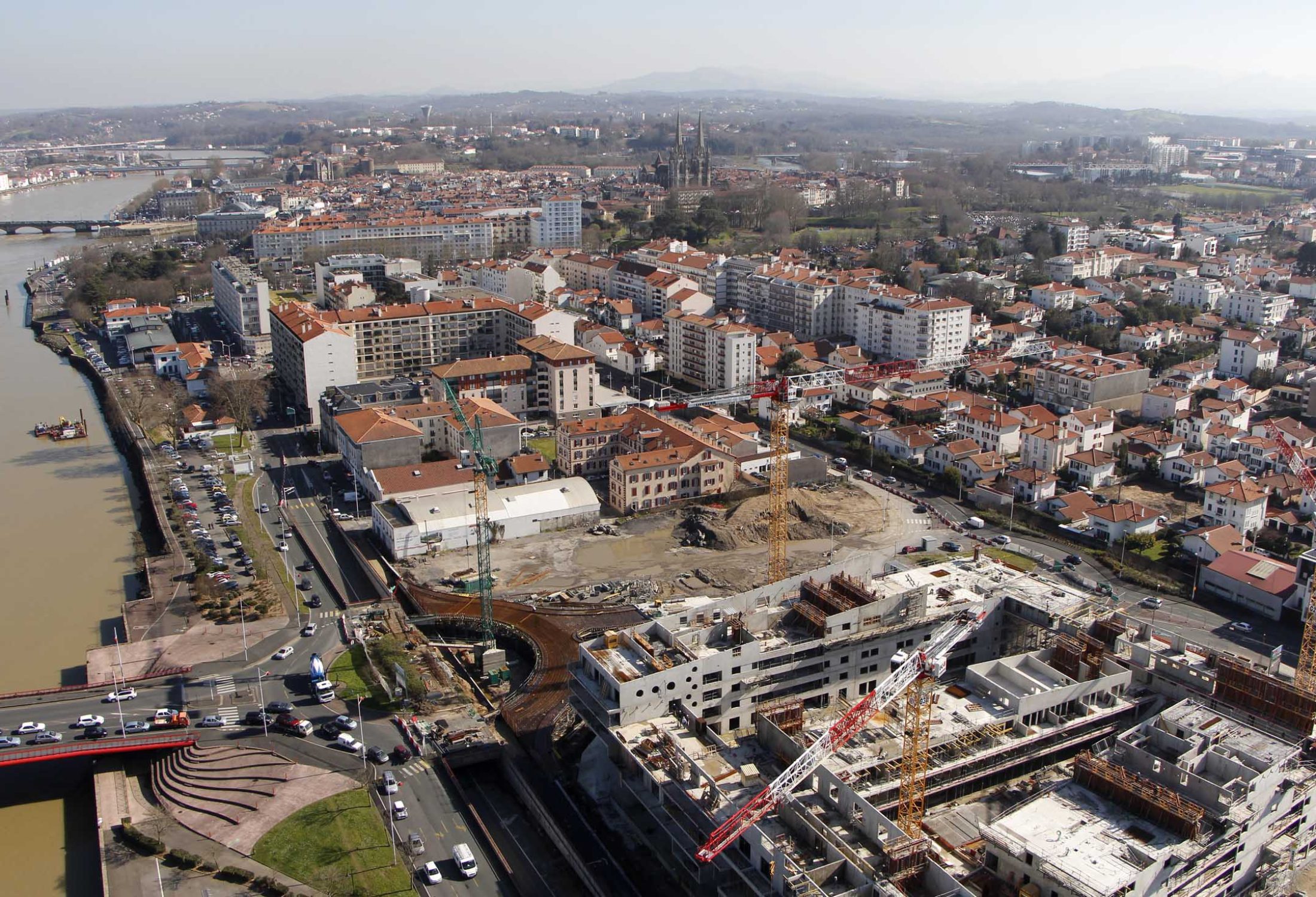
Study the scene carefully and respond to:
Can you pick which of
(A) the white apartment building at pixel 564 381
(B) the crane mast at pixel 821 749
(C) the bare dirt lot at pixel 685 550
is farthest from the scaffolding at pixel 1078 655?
(A) the white apartment building at pixel 564 381

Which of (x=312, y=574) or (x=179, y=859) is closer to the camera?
(x=179, y=859)

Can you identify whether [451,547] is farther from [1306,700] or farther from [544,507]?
[1306,700]

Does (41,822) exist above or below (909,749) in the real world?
below

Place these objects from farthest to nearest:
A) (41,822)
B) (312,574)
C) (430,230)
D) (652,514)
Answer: (430,230)
(652,514)
(312,574)
(41,822)

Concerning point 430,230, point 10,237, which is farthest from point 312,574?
point 10,237

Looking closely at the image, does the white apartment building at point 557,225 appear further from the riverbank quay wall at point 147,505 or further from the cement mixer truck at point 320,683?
the cement mixer truck at point 320,683

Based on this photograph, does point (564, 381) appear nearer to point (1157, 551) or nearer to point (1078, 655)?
point (1157, 551)

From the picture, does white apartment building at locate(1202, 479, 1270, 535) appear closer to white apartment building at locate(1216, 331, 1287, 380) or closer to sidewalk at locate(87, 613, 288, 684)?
white apartment building at locate(1216, 331, 1287, 380)

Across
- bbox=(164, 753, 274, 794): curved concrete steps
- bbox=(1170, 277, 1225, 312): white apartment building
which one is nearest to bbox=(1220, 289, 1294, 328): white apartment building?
bbox=(1170, 277, 1225, 312): white apartment building

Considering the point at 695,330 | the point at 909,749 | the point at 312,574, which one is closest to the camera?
the point at 909,749
